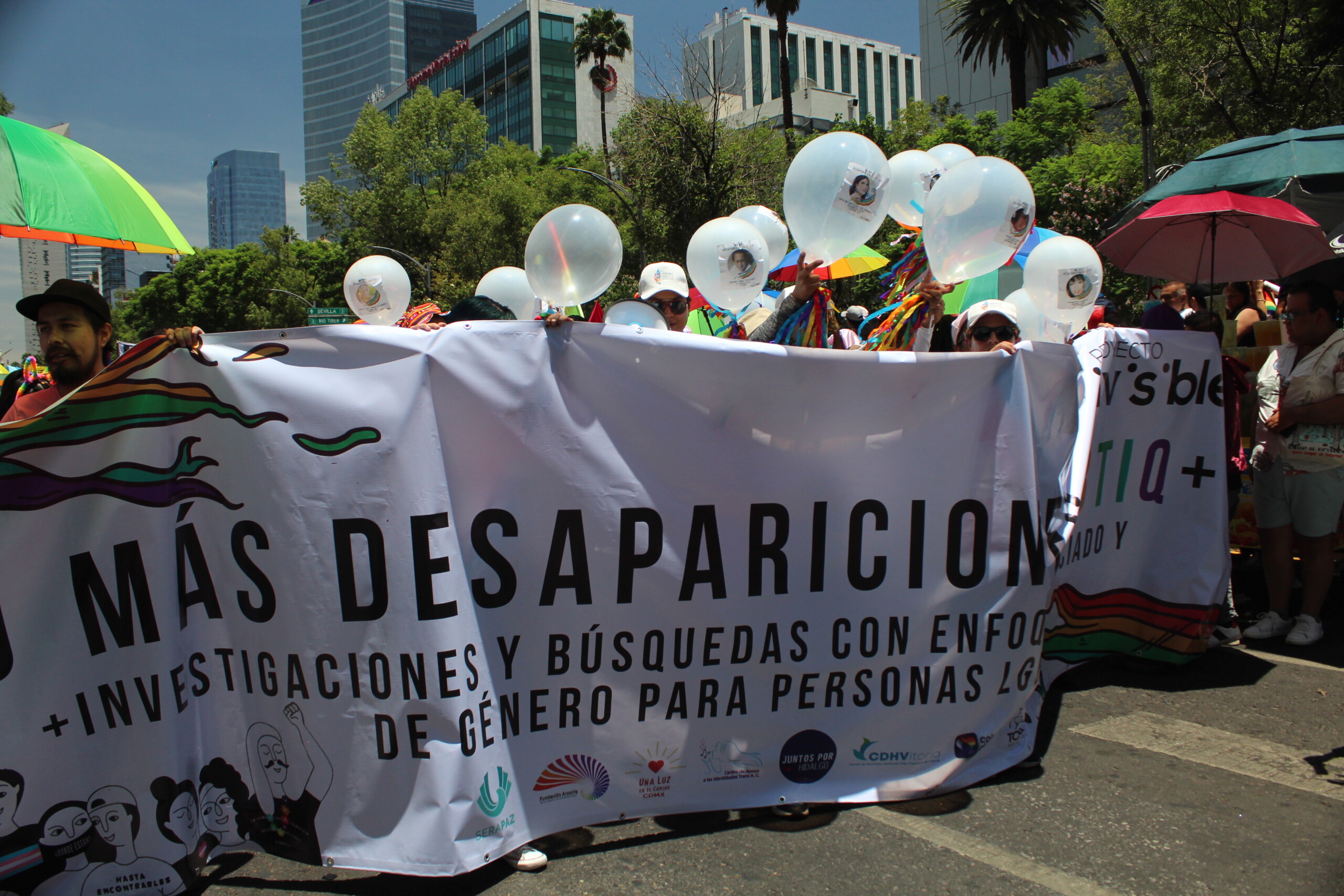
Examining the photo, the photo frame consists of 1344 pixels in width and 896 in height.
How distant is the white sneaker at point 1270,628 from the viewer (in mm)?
5078

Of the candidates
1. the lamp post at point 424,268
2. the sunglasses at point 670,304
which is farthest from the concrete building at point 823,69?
the sunglasses at point 670,304

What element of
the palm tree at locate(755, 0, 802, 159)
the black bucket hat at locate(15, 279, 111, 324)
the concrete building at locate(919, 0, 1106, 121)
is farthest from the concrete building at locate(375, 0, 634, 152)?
the black bucket hat at locate(15, 279, 111, 324)

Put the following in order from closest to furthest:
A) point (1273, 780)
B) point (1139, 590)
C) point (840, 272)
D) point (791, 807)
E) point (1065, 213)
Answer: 1. point (791, 807)
2. point (1273, 780)
3. point (1139, 590)
4. point (840, 272)
5. point (1065, 213)

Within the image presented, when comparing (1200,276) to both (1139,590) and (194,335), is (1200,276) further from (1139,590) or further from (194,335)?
(194,335)

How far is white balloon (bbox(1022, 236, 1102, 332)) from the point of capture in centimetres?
448

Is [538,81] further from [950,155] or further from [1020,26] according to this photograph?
[950,155]

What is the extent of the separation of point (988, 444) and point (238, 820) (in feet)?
9.37

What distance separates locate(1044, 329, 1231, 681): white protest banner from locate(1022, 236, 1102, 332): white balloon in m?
0.30

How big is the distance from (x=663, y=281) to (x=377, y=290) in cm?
320

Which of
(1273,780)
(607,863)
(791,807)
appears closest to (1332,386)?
(1273,780)

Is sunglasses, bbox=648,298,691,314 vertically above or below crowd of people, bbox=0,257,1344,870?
Result: above

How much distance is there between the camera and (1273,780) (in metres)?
3.45

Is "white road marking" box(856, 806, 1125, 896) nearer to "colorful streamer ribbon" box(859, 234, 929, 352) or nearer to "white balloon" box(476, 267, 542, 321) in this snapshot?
"colorful streamer ribbon" box(859, 234, 929, 352)

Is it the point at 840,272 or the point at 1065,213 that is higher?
the point at 1065,213
